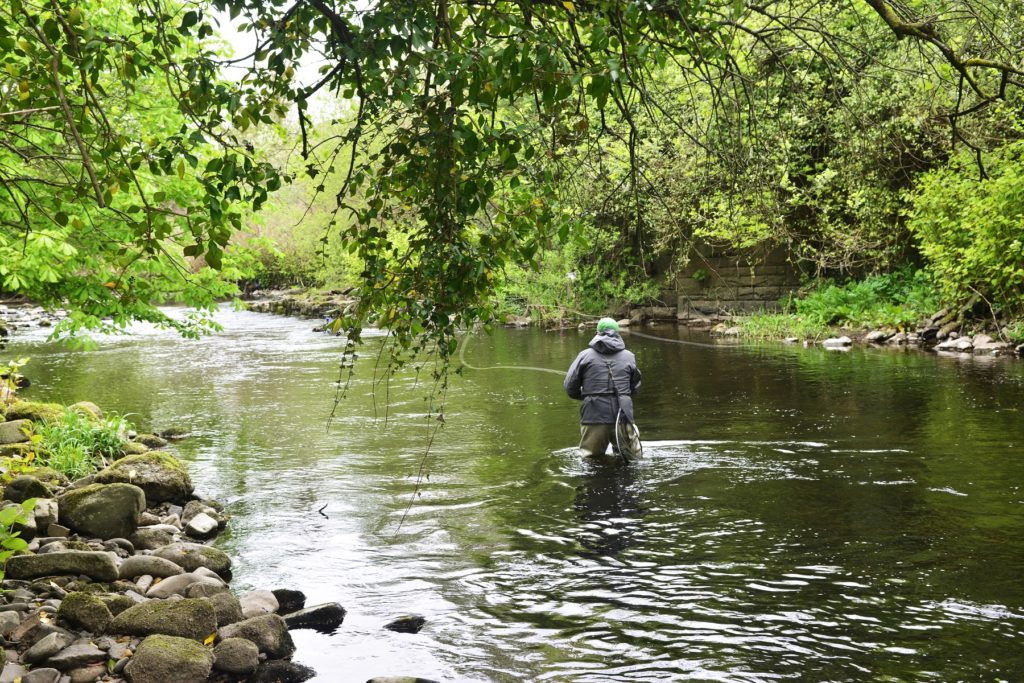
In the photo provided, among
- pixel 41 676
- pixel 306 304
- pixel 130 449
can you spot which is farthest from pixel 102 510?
pixel 306 304

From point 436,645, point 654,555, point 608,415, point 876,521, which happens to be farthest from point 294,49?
point 608,415

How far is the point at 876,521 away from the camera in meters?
8.48

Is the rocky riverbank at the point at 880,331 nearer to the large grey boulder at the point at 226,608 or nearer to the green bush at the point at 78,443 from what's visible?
the green bush at the point at 78,443

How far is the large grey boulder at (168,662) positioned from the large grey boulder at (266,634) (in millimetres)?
395

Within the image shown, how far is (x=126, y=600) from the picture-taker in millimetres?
6461

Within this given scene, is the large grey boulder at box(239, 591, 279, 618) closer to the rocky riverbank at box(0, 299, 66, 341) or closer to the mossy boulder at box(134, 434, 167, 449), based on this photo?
the mossy boulder at box(134, 434, 167, 449)

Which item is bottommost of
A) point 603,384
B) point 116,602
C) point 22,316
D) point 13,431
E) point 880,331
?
point 116,602

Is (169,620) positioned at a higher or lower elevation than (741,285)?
lower

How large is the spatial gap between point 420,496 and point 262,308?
47.4m

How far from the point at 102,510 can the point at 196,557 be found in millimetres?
1117

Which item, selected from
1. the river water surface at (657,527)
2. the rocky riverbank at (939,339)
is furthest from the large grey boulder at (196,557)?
the rocky riverbank at (939,339)

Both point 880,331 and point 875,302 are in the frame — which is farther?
point 875,302

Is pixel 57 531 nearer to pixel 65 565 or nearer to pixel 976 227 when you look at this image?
pixel 65 565

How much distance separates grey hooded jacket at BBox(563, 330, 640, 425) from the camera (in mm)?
11055
